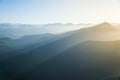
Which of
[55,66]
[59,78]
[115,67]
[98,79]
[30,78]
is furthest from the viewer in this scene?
[55,66]

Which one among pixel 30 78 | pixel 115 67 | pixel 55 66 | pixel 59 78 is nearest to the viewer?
pixel 115 67

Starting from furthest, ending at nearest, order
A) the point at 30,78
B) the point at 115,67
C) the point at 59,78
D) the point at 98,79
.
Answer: the point at 30,78
the point at 59,78
the point at 115,67
the point at 98,79

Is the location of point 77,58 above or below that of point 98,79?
above

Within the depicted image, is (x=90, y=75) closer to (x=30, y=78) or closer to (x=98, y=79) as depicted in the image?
(x=98, y=79)

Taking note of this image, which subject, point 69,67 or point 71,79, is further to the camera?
point 69,67

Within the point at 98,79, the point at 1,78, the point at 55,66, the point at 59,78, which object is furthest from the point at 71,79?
the point at 1,78

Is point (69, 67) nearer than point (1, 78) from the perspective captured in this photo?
Yes

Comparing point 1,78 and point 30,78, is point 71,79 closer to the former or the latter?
point 30,78

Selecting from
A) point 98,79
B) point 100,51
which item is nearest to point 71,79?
point 98,79

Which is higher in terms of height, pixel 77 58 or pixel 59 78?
pixel 77 58
